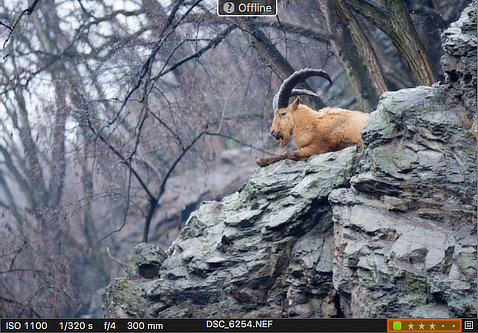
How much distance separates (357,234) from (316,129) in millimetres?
1980

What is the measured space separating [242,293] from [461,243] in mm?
2318

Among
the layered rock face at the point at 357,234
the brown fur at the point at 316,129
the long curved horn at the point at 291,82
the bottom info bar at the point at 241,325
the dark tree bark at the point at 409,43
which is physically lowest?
the bottom info bar at the point at 241,325

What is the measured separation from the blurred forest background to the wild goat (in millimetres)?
1495

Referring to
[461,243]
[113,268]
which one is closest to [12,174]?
[113,268]

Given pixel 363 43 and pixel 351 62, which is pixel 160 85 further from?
pixel 363 43

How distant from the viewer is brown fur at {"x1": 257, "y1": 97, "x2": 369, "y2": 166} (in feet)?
21.0

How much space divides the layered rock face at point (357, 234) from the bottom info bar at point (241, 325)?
0.76 ft

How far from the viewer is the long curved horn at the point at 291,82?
6.57m

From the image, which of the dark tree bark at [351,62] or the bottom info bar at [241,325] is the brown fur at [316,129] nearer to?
the dark tree bark at [351,62]

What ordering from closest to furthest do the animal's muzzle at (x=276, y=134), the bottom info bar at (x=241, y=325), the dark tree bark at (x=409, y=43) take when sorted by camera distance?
1. the bottom info bar at (x=241, y=325)
2. the animal's muzzle at (x=276, y=134)
3. the dark tree bark at (x=409, y=43)

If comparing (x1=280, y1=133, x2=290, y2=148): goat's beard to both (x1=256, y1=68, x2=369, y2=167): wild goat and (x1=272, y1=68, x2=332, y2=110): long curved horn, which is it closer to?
(x1=256, y1=68, x2=369, y2=167): wild goat

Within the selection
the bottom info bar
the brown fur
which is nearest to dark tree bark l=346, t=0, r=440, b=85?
the brown fur

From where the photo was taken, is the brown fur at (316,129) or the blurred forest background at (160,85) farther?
the blurred forest background at (160,85)

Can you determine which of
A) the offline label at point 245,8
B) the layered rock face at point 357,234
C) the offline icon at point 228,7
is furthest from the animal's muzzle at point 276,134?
the offline icon at point 228,7
